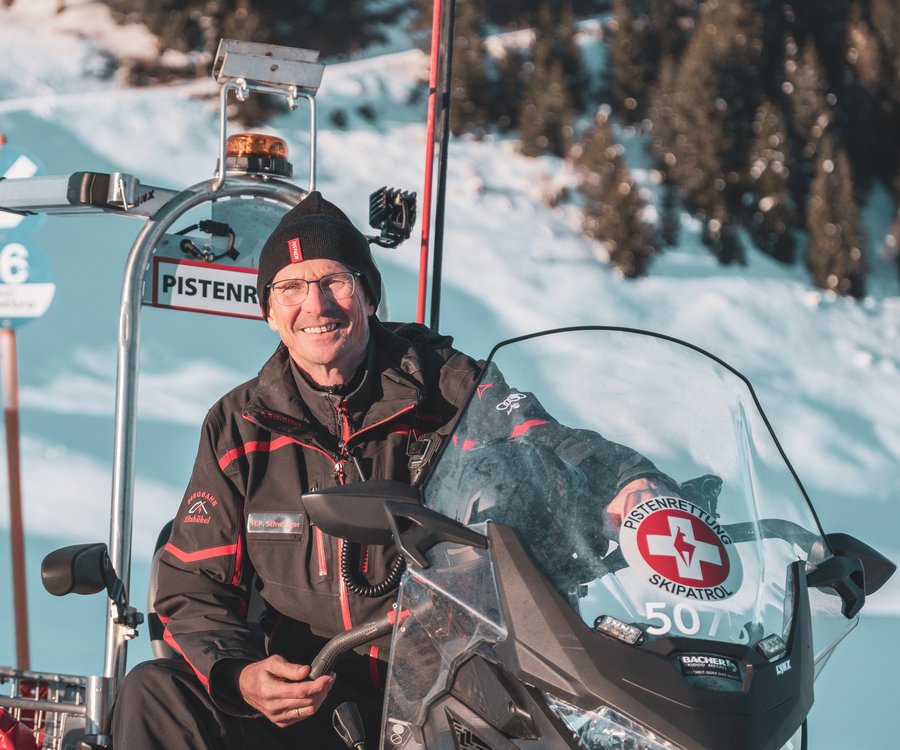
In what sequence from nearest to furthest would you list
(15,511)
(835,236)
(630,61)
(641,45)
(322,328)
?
(322,328), (15,511), (835,236), (630,61), (641,45)

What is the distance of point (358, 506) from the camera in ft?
5.72

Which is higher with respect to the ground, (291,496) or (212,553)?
(291,496)

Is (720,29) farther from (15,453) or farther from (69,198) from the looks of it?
(69,198)

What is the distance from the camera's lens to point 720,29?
14188 millimetres

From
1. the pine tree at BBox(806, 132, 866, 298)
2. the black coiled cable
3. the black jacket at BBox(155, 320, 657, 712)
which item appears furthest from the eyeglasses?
the pine tree at BBox(806, 132, 866, 298)

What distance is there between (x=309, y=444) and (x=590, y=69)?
1318 cm

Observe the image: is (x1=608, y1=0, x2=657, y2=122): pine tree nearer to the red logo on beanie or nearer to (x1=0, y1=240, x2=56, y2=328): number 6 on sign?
(x1=0, y1=240, x2=56, y2=328): number 6 on sign

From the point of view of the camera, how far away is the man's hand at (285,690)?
6.72 ft

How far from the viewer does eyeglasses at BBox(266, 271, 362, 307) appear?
2.74 m

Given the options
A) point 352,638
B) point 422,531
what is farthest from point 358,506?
point 352,638

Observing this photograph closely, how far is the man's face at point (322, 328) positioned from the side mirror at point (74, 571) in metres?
0.63

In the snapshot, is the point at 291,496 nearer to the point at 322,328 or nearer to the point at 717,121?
the point at 322,328

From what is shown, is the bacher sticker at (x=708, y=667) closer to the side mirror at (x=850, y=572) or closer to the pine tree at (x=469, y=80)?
the side mirror at (x=850, y=572)

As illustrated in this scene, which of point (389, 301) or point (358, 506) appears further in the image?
point (389, 301)
